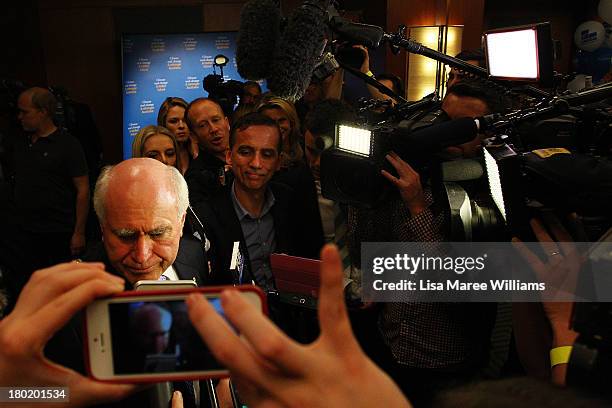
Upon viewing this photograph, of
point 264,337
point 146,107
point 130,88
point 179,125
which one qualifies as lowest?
point 264,337

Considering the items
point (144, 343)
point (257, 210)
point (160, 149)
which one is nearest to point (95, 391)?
point (144, 343)

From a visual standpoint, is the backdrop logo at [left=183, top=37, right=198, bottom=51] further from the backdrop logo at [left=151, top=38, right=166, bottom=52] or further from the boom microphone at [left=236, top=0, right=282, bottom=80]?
the boom microphone at [left=236, top=0, right=282, bottom=80]

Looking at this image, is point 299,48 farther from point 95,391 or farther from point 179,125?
point 179,125

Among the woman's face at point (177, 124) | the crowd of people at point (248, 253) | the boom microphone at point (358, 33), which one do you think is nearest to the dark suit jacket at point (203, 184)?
the crowd of people at point (248, 253)

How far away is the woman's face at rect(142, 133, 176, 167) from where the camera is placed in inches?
86.7

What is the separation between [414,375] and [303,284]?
0.40 meters

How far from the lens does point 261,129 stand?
1.79 metres

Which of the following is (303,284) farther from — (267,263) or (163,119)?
(163,119)

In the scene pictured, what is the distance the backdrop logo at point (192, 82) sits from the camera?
5.13 m

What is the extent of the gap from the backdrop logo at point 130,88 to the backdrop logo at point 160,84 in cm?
20

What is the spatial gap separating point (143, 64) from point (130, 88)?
0.27 meters

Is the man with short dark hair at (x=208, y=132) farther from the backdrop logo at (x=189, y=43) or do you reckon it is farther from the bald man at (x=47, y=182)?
the backdrop logo at (x=189, y=43)

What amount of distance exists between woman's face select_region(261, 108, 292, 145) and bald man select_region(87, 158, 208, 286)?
1325 millimetres

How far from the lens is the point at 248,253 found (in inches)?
67.4
